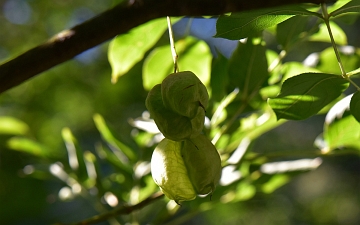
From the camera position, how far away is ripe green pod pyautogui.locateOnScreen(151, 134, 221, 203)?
18.6 inches

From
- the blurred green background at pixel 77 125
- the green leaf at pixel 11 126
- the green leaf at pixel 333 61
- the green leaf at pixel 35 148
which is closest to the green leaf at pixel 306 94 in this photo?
the green leaf at pixel 333 61

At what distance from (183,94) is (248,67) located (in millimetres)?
236

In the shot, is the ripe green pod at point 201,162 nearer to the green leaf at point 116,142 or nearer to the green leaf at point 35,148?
the green leaf at point 116,142

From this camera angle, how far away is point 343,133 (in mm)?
701

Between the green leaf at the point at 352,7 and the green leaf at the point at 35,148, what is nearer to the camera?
the green leaf at the point at 352,7

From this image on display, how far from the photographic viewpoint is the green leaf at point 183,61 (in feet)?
2.59

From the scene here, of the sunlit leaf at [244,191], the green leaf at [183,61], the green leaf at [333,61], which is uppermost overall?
the green leaf at [183,61]

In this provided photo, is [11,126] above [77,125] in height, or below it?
below

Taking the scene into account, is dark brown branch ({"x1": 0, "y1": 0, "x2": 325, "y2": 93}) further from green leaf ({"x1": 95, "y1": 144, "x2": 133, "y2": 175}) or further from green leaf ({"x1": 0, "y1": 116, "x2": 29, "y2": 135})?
green leaf ({"x1": 0, "y1": 116, "x2": 29, "y2": 135})

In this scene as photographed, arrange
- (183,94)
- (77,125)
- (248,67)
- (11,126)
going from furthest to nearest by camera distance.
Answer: (77,125)
(11,126)
(248,67)
(183,94)

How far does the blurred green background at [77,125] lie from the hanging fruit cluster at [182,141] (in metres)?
1.34

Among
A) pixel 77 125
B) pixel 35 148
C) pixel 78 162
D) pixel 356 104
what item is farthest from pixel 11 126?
pixel 77 125

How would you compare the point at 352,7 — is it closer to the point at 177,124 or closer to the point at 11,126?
the point at 177,124

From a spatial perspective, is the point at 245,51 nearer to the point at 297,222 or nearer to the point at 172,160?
the point at 172,160
